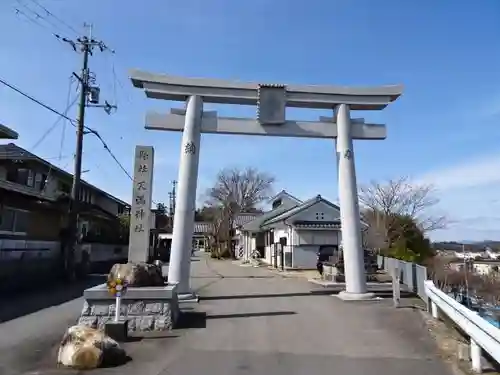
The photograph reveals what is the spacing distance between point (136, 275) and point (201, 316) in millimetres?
2329

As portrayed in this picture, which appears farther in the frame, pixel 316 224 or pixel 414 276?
pixel 316 224

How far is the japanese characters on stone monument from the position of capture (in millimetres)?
12031

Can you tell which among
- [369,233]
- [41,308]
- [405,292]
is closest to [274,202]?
[369,233]

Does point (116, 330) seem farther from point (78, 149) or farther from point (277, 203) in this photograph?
point (277, 203)

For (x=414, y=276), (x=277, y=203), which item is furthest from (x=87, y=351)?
(x=277, y=203)

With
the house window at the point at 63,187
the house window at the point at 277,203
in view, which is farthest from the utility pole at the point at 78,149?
the house window at the point at 277,203

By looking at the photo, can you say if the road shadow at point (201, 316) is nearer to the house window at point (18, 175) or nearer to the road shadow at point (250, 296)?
the road shadow at point (250, 296)

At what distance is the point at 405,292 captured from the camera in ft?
55.9

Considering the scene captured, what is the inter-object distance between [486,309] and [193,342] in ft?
23.0

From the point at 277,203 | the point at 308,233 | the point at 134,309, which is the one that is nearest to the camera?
the point at 134,309

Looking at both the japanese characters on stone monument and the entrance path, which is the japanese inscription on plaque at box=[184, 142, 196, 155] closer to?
the japanese characters on stone monument

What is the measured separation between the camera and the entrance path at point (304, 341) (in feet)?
24.3

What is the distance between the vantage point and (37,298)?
617 inches

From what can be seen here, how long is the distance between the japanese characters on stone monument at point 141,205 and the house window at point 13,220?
30.5ft
